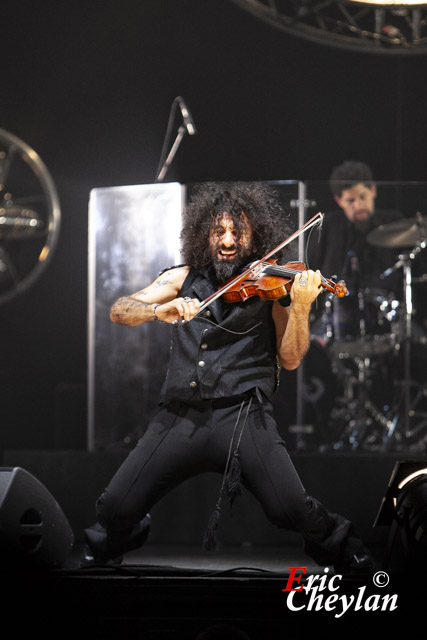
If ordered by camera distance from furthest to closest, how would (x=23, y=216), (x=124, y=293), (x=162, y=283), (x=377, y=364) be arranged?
(x=23, y=216) < (x=377, y=364) < (x=124, y=293) < (x=162, y=283)

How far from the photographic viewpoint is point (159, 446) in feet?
13.0

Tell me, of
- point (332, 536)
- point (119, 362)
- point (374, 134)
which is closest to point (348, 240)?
point (374, 134)

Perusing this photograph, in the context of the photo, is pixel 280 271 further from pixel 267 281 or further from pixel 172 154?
pixel 172 154

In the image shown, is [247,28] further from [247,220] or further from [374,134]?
[247,220]

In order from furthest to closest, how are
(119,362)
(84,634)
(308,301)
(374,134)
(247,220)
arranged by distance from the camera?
(374,134) → (119,362) → (247,220) → (308,301) → (84,634)

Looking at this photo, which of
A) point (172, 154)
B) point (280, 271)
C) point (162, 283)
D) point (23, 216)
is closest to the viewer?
point (280, 271)

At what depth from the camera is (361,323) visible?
22.6 feet

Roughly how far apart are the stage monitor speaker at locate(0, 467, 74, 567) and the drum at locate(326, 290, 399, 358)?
339 cm

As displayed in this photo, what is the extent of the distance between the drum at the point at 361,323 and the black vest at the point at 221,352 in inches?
112

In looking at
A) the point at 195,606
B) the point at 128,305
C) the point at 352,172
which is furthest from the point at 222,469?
the point at 352,172

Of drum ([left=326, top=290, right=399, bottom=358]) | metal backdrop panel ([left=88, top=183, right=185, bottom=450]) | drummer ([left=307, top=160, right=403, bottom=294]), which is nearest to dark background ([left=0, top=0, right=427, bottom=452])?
drummer ([left=307, top=160, right=403, bottom=294])

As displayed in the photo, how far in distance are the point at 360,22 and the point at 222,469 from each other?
5.19m

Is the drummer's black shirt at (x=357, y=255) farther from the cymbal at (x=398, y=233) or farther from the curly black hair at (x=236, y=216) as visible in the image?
the curly black hair at (x=236, y=216)

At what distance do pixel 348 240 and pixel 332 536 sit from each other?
3.35 meters
